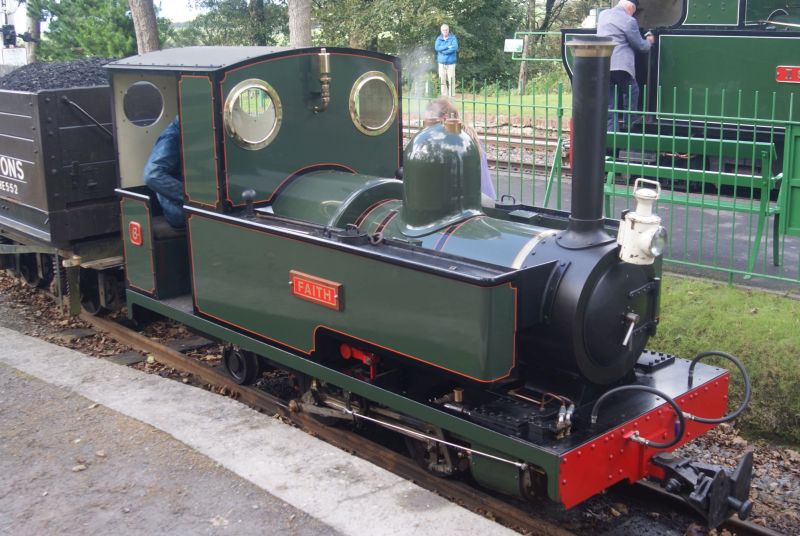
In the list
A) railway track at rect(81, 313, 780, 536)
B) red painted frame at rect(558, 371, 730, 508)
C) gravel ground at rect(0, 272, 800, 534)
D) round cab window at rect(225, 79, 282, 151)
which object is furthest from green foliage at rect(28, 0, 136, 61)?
red painted frame at rect(558, 371, 730, 508)

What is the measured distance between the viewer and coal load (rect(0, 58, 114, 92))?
7809 mm

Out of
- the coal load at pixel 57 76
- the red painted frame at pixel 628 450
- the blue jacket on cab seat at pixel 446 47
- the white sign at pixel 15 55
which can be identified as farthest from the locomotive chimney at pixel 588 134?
the white sign at pixel 15 55

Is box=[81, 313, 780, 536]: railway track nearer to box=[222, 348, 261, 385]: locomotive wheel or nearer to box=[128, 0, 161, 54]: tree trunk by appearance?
box=[222, 348, 261, 385]: locomotive wheel

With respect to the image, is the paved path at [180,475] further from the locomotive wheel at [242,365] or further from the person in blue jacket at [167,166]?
the person in blue jacket at [167,166]

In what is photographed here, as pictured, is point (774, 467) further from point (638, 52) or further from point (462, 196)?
point (638, 52)

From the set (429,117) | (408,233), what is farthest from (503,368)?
(429,117)

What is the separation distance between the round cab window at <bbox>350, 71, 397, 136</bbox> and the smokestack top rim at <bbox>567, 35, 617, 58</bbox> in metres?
2.20

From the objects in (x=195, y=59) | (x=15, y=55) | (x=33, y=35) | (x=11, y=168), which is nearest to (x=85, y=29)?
(x=15, y=55)

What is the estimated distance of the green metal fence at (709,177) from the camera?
6742mm

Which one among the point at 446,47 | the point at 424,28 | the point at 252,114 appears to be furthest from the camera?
the point at 424,28

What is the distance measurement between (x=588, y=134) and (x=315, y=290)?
65.5 inches

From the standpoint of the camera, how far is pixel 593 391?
433cm

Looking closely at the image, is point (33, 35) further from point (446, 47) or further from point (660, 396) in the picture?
point (660, 396)

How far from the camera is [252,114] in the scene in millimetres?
5520
